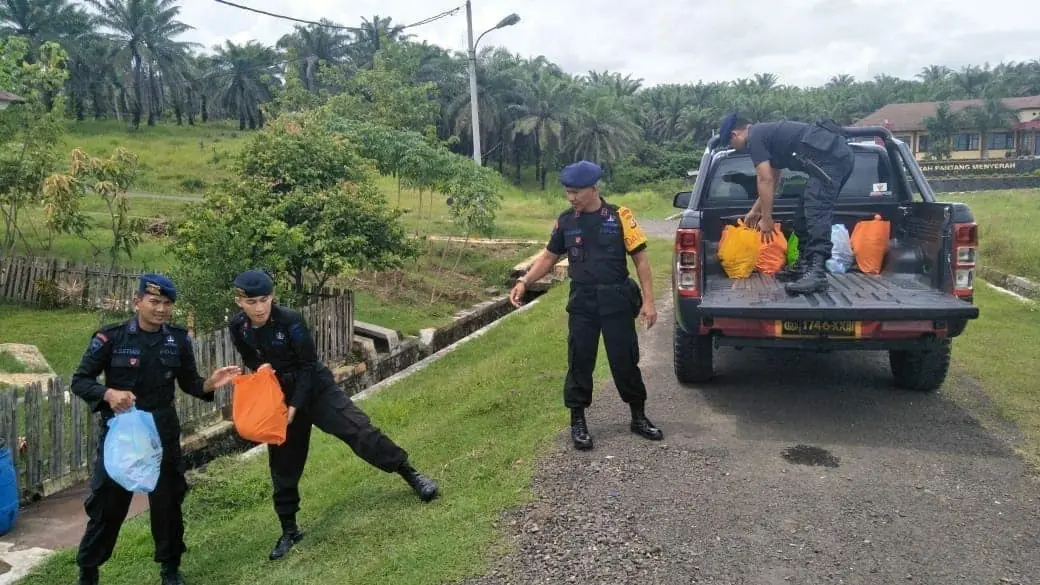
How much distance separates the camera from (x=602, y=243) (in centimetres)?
470

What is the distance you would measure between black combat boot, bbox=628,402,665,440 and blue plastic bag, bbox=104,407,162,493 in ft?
8.97

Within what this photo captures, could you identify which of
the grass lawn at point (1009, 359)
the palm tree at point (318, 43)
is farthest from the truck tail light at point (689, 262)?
the palm tree at point (318, 43)

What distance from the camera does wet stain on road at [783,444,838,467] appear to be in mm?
4617

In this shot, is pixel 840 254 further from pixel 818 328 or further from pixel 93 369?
pixel 93 369

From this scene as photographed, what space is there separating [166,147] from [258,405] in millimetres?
41625

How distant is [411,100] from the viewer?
20375 mm

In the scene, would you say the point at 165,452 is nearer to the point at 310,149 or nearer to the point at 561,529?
the point at 561,529

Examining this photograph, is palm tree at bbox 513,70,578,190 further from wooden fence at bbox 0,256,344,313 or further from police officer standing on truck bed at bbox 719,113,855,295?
police officer standing on truck bed at bbox 719,113,855,295

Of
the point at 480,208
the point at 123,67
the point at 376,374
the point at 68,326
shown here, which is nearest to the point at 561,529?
the point at 376,374

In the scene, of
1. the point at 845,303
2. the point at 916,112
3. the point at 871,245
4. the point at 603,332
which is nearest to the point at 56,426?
the point at 603,332

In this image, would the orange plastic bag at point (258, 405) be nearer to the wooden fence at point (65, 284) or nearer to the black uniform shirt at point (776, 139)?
the black uniform shirt at point (776, 139)

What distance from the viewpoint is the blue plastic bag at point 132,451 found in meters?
3.87

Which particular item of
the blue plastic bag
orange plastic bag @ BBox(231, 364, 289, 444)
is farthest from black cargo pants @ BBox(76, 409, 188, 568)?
orange plastic bag @ BBox(231, 364, 289, 444)

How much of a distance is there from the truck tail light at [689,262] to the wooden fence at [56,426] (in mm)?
4248
